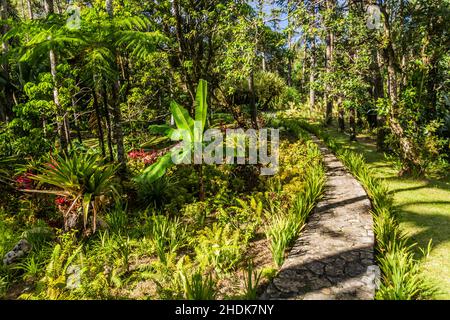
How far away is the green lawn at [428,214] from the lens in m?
4.22

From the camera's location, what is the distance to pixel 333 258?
14.2ft

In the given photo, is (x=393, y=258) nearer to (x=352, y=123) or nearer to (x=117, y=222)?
(x=117, y=222)

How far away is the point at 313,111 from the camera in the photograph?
22984 mm

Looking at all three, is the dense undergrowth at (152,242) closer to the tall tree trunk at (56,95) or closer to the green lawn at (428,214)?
the tall tree trunk at (56,95)

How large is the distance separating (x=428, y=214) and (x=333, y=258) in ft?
10.3

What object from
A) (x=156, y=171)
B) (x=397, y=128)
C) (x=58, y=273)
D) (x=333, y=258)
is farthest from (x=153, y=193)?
(x=397, y=128)

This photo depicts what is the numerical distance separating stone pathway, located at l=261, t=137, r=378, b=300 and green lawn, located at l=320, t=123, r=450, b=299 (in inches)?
29.2

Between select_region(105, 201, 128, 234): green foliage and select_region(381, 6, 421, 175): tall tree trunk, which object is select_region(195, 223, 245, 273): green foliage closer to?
select_region(105, 201, 128, 234): green foliage

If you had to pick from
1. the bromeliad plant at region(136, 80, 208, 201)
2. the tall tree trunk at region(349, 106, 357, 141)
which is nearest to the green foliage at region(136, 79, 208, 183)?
the bromeliad plant at region(136, 80, 208, 201)
